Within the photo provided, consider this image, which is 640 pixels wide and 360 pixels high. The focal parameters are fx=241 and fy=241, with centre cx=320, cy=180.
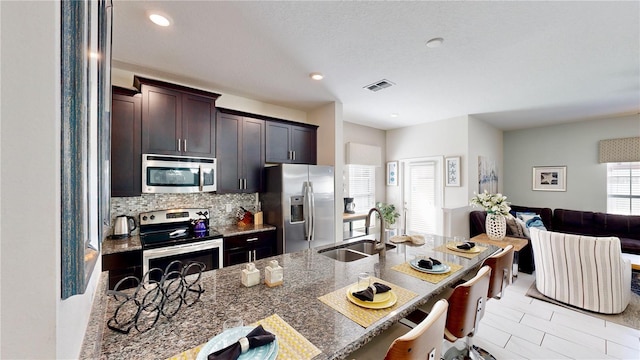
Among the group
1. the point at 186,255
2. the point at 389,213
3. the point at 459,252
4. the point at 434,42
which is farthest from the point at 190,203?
the point at 389,213

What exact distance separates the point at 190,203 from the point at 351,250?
217 centimetres

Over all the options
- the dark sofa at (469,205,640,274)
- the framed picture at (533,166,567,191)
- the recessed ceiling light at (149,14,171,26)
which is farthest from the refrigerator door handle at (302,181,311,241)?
the framed picture at (533,166,567,191)

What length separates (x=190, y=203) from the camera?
3.07m

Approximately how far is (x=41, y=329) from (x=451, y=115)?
5.33 metres

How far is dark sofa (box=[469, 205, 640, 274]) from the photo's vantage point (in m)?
3.81

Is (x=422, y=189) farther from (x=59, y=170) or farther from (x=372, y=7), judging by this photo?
(x=59, y=170)

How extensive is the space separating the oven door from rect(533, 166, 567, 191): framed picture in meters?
6.67

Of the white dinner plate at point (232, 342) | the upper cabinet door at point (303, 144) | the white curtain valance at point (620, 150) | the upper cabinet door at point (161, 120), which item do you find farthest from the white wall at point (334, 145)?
the white curtain valance at point (620, 150)

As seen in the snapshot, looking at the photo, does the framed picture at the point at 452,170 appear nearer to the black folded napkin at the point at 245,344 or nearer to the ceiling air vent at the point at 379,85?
the ceiling air vent at the point at 379,85

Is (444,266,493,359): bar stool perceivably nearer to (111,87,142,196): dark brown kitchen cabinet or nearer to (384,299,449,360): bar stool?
(384,299,449,360): bar stool

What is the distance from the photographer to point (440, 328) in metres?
1.02

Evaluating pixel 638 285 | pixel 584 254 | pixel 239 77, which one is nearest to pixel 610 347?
pixel 584 254

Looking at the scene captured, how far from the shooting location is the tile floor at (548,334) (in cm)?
209

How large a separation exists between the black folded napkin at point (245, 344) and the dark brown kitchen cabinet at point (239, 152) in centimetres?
250
